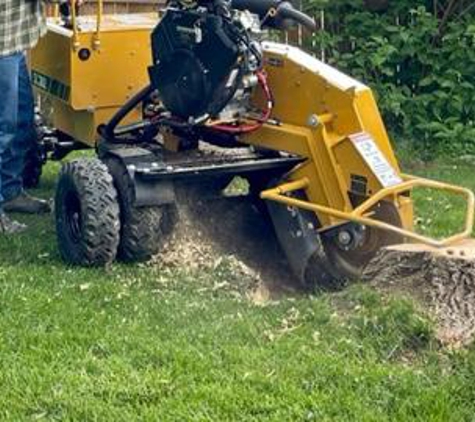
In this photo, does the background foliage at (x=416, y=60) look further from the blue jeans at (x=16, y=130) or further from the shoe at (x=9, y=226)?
the shoe at (x=9, y=226)

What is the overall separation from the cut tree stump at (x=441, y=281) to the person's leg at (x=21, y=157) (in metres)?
2.98

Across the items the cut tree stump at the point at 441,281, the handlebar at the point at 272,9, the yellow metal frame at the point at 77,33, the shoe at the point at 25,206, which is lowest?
the shoe at the point at 25,206

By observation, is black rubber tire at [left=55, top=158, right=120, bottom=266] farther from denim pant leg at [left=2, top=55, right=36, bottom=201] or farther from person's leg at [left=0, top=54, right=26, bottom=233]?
denim pant leg at [left=2, top=55, right=36, bottom=201]

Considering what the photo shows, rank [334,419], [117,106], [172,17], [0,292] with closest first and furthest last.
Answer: [334,419] → [0,292] → [172,17] → [117,106]

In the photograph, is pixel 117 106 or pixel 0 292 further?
pixel 117 106

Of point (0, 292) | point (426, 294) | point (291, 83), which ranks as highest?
point (291, 83)

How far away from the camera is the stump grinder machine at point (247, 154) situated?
5.93m

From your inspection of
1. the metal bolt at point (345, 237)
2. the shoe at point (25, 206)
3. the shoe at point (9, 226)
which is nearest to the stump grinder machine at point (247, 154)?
the metal bolt at point (345, 237)

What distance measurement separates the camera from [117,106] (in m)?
7.22

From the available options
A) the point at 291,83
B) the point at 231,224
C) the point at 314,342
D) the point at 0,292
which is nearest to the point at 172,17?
the point at 291,83

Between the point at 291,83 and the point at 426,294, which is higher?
the point at 291,83

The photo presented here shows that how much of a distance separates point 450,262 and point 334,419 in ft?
3.49

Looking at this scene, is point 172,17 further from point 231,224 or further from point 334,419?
point 334,419

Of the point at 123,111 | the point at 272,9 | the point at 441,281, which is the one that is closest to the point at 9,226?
the point at 123,111
